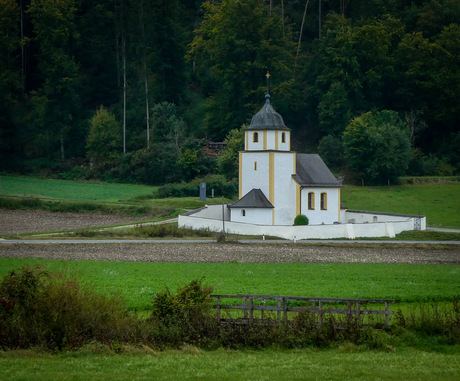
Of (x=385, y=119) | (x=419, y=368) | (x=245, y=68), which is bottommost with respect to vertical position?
(x=419, y=368)

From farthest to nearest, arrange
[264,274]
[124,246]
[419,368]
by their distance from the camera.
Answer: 1. [124,246]
2. [264,274]
3. [419,368]

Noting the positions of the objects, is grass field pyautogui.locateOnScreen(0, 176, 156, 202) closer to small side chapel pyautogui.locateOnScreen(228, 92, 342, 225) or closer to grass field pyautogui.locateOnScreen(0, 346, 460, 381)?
small side chapel pyautogui.locateOnScreen(228, 92, 342, 225)

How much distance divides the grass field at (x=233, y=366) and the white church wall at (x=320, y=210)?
35190mm

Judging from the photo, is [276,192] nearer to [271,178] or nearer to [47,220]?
[271,178]

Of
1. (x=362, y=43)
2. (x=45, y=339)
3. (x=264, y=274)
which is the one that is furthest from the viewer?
(x=362, y=43)

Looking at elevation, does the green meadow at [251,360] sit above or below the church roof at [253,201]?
below

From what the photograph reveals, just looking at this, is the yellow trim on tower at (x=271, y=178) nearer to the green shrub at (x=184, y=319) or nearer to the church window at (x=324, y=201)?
the church window at (x=324, y=201)

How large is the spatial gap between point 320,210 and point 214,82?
39.7m

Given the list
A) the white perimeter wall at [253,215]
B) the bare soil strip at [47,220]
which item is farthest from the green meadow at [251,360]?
the bare soil strip at [47,220]

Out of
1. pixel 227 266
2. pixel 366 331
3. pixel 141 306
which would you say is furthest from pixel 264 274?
pixel 366 331

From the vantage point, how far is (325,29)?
86.1 meters

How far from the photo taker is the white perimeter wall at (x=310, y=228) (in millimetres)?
49031

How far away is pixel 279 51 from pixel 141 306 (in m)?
60.4

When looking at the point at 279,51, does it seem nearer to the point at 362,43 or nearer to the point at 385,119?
the point at 362,43
